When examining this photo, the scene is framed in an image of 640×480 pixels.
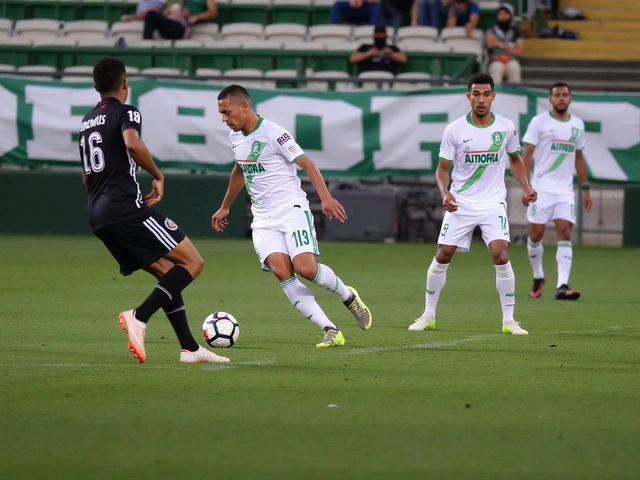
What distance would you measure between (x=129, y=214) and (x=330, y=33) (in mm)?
16420

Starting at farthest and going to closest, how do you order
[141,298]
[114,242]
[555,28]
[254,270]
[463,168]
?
[555,28], [254,270], [141,298], [463,168], [114,242]

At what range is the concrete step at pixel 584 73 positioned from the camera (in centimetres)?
2383

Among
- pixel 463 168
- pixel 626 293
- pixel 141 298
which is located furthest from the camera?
pixel 626 293

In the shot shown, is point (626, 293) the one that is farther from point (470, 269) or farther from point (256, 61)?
point (256, 61)

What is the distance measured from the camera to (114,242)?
320 inches

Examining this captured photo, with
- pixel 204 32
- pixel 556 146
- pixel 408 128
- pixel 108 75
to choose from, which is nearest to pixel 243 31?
pixel 204 32

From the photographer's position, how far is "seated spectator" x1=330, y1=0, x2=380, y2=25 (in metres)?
23.9

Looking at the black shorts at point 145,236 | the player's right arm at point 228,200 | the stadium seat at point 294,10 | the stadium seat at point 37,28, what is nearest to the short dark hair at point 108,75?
the black shorts at point 145,236

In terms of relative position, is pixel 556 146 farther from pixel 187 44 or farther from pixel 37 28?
pixel 37 28

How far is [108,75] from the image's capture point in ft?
26.4

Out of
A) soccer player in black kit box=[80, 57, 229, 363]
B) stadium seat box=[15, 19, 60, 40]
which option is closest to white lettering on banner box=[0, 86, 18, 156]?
stadium seat box=[15, 19, 60, 40]

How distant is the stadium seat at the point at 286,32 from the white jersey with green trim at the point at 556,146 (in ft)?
35.8

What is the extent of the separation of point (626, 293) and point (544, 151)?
6.27 ft

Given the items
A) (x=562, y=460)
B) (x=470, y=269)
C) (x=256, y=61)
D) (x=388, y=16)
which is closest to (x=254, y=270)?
(x=470, y=269)
